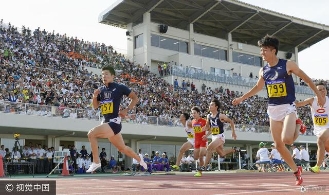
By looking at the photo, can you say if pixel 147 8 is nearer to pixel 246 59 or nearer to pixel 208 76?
pixel 208 76

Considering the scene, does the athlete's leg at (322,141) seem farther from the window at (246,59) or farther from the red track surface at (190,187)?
the window at (246,59)

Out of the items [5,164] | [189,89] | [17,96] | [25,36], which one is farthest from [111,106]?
[189,89]

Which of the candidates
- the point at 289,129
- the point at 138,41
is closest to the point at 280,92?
the point at 289,129

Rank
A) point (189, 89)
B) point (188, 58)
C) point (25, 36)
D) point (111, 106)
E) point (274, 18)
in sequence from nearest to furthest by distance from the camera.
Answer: point (111, 106)
point (25, 36)
point (189, 89)
point (188, 58)
point (274, 18)

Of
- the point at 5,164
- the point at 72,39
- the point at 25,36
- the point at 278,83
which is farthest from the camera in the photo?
the point at 72,39

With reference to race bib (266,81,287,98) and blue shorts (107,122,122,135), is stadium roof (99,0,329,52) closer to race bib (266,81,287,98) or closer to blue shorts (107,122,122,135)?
blue shorts (107,122,122,135)

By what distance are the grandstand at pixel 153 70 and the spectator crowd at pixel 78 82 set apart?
0.29 ft

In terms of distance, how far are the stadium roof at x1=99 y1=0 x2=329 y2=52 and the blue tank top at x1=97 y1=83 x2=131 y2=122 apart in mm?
38729

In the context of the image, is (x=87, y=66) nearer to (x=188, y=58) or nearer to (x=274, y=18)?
(x=188, y=58)

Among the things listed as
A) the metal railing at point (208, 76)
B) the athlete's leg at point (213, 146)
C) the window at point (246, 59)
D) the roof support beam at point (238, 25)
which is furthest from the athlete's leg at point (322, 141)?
the window at point (246, 59)

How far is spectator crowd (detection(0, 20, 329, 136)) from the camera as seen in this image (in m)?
27.1

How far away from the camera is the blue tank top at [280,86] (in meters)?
7.34

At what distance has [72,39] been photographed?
41.0 metres

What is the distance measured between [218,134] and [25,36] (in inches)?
1038
